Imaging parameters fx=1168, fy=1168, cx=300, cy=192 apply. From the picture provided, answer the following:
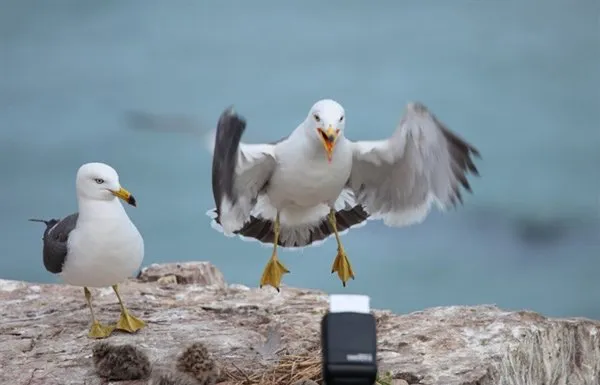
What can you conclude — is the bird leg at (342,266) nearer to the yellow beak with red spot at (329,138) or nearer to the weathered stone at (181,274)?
the yellow beak with red spot at (329,138)

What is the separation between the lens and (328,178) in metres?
3.61

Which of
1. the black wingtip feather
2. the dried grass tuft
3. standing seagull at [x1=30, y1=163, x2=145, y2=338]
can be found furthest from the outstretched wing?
the dried grass tuft

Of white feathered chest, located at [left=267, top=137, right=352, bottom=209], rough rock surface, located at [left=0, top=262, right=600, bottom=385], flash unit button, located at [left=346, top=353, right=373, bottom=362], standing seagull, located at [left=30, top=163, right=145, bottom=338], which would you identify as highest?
white feathered chest, located at [left=267, top=137, right=352, bottom=209]

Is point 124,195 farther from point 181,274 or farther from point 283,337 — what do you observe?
point 181,274

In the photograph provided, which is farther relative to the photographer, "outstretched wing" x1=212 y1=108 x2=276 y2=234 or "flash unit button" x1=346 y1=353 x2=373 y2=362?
"outstretched wing" x1=212 y1=108 x2=276 y2=234

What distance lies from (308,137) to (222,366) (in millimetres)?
756

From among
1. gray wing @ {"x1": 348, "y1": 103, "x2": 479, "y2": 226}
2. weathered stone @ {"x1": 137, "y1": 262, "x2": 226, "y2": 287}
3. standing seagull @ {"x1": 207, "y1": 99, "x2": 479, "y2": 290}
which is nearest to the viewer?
standing seagull @ {"x1": 207, "y1": 99, "x2": 479, "y2": 290}

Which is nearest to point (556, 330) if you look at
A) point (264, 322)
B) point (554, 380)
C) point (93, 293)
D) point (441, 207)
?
point (554, 380)

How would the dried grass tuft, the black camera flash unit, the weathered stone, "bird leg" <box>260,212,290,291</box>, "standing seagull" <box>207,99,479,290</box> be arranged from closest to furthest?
the black camera flash unit
the dried grass tuft
"standing seagull" <box>207,99,479,290</box>
"bird leg" <box>260,212,290,291</box>
the weathered stone

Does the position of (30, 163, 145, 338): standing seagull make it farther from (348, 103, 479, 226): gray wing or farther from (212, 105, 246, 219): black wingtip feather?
(348, 103, 479, 226): gray wing

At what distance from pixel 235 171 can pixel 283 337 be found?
535 millimetres

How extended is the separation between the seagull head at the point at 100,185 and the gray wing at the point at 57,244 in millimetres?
128

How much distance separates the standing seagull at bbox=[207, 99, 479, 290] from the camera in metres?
3.50

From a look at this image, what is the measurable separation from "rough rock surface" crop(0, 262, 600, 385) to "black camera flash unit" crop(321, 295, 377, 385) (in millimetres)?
1086
